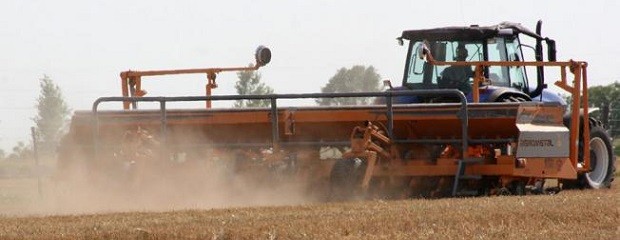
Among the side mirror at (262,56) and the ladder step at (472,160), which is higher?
the side mirror at (262,56)

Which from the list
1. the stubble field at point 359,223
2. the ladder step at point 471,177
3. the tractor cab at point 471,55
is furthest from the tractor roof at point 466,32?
the stubble field at point 359,223

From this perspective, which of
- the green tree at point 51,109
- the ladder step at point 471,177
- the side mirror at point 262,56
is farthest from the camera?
the green tree at point 51,109

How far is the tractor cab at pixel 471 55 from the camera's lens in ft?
62.3

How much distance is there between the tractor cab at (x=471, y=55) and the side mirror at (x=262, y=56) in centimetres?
189

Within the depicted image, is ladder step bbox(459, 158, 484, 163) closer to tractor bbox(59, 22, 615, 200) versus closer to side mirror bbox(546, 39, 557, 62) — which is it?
tractor bbox(59, 22, 615, 200)

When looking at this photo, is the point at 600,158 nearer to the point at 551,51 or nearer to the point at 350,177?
the point at 551,51

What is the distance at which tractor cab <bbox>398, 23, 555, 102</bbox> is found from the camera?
62.3 ft

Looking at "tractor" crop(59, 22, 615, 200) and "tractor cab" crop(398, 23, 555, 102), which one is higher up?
"tractor cab" crop(398, 23, 555, 102)

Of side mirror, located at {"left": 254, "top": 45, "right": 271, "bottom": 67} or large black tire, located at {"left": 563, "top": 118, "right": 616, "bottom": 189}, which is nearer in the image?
side mirror, located at {"left": 254, "top": 45, "right": 271, "bottom": 67}

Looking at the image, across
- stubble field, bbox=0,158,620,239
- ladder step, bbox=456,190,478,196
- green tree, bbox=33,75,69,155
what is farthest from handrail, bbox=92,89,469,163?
green tree, bbox=33,75,69,155

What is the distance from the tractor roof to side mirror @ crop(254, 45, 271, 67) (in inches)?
75.4

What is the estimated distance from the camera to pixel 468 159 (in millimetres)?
16781

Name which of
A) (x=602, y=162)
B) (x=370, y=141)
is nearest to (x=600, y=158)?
(x=602, y=162)

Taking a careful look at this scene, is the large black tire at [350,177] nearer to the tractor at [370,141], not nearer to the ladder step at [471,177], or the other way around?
the tractor at [370,141]
